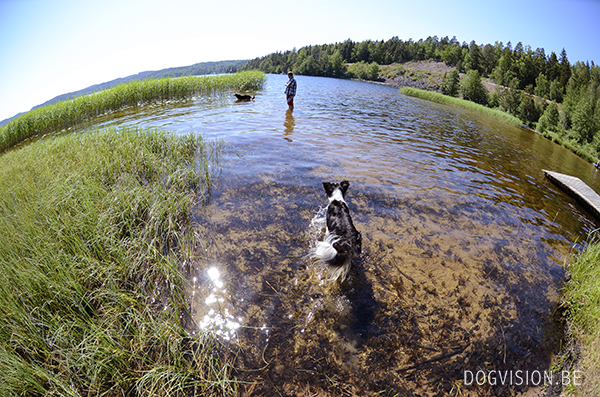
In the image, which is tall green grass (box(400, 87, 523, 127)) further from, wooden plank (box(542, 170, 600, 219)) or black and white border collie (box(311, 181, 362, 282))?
black and white border collie (box(311, 181, 362, 282))

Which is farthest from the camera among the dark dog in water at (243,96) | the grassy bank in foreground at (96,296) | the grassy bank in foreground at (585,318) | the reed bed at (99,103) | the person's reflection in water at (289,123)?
the dark dog in water at (243,96)

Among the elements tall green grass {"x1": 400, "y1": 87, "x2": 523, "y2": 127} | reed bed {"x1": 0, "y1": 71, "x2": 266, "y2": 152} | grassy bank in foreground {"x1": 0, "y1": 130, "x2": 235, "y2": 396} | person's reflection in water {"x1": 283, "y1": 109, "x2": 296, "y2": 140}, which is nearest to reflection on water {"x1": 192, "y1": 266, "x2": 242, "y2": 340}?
grassy bank in foreground {"x1": 0, "y1": 130, "x2": 235, "y2": 396}

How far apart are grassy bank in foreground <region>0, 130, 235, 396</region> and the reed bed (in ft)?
38.0

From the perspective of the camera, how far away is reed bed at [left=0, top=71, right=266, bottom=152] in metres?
13.0

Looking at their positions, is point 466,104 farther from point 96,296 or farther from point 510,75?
point 96,296

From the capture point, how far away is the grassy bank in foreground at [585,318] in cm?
264

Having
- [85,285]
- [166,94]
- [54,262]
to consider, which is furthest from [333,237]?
[166,94]

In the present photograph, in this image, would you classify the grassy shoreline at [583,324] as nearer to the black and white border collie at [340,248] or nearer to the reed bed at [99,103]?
the black and white border collie at [340,248]

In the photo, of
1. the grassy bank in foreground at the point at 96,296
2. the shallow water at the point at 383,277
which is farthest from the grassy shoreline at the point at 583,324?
the grassy bank in foreground at the point at 96,296

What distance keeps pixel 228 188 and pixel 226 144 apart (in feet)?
13.0

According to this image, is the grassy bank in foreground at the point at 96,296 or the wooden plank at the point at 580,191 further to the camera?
the wooden plank at the point at 580,191

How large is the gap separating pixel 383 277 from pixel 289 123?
11.9m

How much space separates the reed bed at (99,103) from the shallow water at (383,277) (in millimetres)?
13137

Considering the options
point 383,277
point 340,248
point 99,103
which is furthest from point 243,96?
point 383,277
